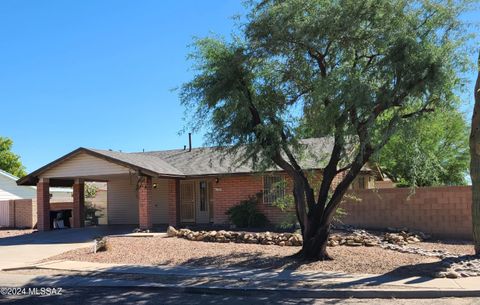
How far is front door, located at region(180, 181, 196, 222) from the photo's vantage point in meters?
25.5

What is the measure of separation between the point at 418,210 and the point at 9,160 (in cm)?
4443

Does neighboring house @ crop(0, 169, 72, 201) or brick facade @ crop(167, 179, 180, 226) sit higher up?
neighboring house @ crop(0, 169, 72, 201)

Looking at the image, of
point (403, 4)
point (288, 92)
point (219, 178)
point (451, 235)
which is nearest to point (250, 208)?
point (219, 178)

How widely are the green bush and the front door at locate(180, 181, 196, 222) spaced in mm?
3803

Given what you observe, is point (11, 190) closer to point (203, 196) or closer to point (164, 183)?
point (164, 183)

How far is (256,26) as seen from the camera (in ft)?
40.4

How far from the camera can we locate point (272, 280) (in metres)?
10.8

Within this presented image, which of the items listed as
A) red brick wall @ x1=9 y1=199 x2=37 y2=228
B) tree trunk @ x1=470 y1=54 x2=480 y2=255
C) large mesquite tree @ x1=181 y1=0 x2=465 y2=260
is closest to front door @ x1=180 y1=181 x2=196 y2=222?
red brick wall @ x1=9 y1=199 x2=37 y2=228

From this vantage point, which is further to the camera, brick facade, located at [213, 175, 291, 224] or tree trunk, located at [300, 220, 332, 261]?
brick facade, located at [213, 175, 291, 224]

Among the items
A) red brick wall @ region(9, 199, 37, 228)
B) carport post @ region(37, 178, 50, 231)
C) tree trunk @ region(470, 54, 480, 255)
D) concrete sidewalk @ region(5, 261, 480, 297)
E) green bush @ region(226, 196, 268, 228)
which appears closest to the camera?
concrete sidewalk @ region(5, 261, 480, 297)

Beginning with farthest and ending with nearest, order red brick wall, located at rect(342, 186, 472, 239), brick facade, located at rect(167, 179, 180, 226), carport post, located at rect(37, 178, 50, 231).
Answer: carport post, located at rect(37, 178, 50, 231) → brick facade, located at rect(167, 179, 180, 226) → red brick wall, located at rect(342, 186, 472, 239)

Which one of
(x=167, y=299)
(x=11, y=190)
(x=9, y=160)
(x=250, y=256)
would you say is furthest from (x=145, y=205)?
(x=9, y=160)

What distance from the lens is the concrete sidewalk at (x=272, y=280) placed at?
9.59 meters

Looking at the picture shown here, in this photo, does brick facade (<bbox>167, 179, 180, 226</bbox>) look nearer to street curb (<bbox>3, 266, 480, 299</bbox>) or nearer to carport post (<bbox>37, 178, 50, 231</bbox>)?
carport post (<bbox>37, 178, 50, 231</bbox>)
